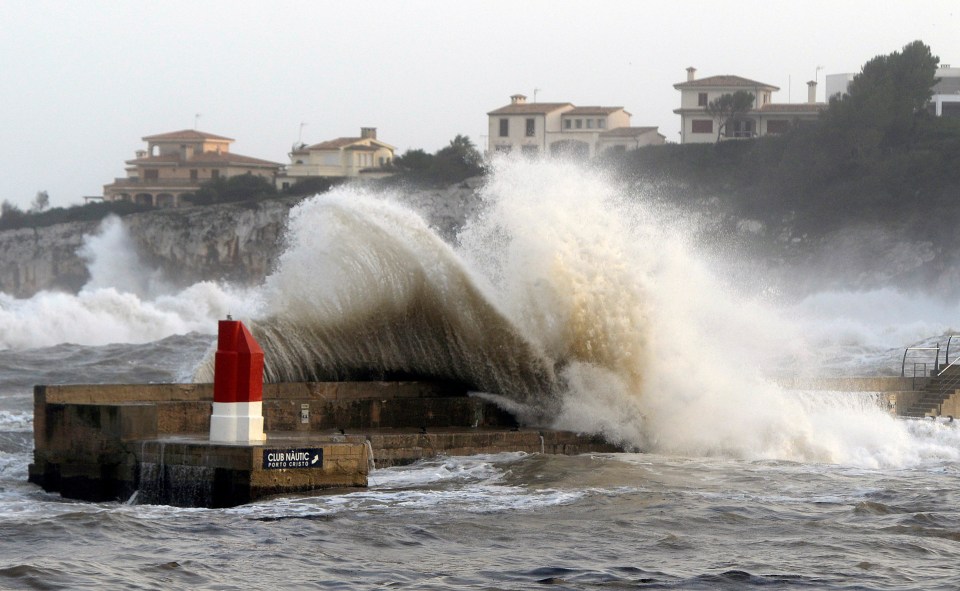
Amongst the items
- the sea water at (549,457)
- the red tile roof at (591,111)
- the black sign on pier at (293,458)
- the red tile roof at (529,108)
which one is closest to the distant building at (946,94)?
the red tile roof at (591,111)

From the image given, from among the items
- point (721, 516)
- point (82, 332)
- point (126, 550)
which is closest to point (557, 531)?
point (721, 516)

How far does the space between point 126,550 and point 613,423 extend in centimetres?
668

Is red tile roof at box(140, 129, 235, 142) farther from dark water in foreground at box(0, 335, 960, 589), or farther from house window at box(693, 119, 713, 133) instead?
dark water in foreground at box(0, 335, 960, 589)

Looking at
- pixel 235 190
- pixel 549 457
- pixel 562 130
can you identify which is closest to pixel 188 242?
pixel 235 190

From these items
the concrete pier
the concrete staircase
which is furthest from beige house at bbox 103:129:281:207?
the concrete pier

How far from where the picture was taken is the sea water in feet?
30.2

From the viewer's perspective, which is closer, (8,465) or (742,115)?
(8,465)

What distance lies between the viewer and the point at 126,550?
31.3 ft

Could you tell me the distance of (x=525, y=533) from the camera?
10.2m

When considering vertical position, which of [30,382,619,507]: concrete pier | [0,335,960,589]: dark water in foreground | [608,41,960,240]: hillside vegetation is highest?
[608,41,960,240]: hillside vegetation

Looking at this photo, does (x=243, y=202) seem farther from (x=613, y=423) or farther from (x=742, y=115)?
(x=613, y=423)

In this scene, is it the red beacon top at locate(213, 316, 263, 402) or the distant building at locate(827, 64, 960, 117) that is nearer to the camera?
the red beacon top at locate(213, 316, 263, 402)

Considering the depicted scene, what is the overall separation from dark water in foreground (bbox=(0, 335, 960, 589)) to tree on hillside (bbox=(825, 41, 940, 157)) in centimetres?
5787

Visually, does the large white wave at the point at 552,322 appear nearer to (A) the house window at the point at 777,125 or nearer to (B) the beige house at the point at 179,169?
(A) the house window at the point at 777,125
